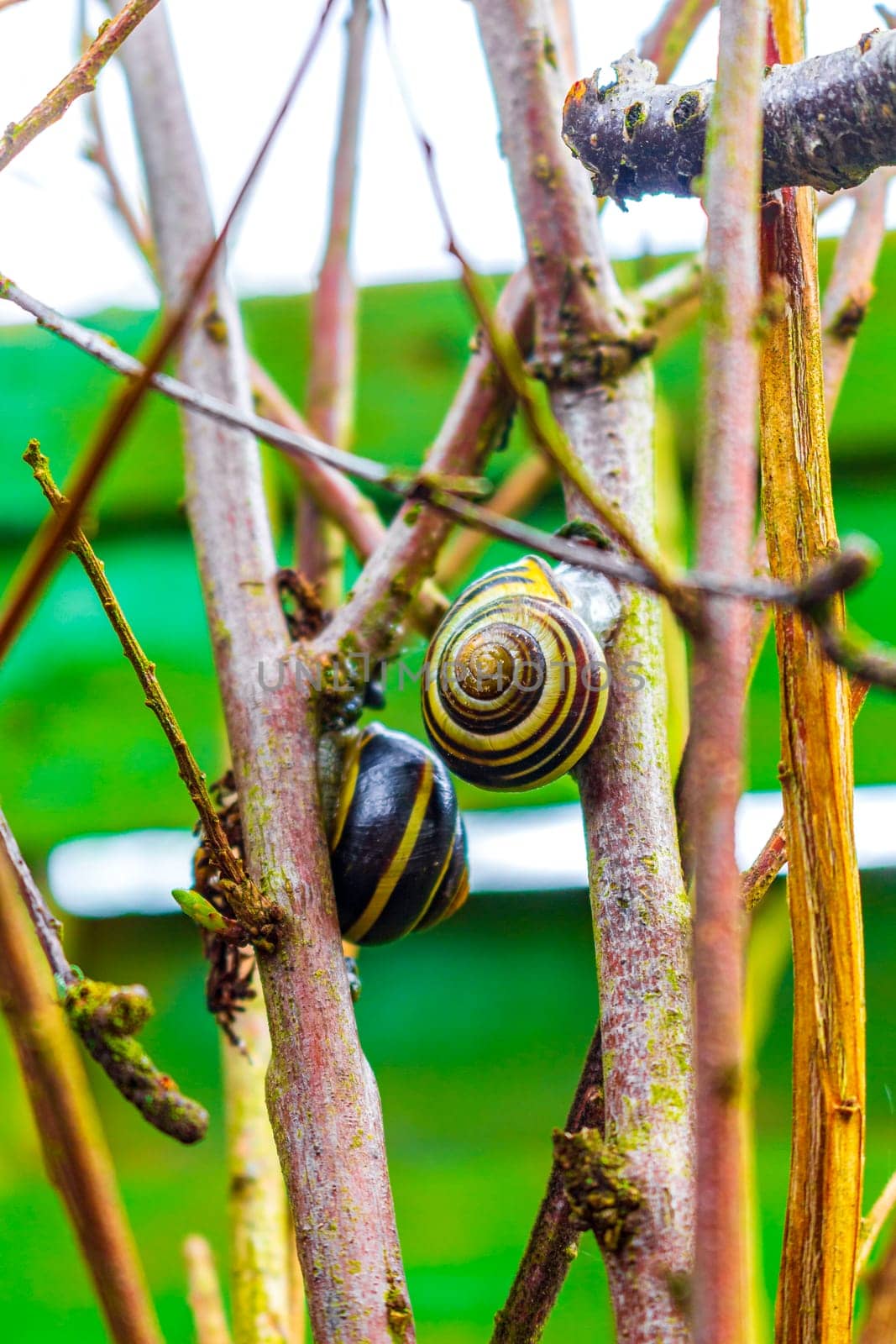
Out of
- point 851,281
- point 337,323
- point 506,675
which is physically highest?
point 337,323

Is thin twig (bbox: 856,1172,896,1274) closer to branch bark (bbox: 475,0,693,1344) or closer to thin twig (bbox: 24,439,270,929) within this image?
branch bark (bbox: 475,0,693,1344)

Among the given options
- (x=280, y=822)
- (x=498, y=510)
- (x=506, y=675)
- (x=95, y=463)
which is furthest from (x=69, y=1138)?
(x=498, y=510)

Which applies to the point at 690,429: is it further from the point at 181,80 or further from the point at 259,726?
the point at 259,726

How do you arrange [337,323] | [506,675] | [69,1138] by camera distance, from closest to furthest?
1. [69,1138]
2. [506,675]
3. [337,323]

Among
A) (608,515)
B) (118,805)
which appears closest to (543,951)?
(118,805)

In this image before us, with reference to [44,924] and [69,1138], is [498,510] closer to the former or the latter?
[44,924]

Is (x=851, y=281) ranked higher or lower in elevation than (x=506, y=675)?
higher
